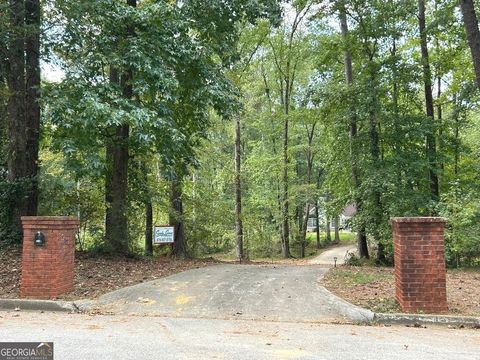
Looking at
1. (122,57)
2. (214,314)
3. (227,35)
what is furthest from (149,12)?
(214,314)

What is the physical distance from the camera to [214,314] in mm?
7176

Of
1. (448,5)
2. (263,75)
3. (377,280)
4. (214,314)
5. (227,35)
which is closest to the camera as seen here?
(214,314)

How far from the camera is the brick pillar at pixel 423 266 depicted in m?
6.73

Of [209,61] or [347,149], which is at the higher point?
[209,61]

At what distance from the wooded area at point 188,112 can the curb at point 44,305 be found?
139 inches

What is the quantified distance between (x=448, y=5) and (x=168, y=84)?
11599 millimetres

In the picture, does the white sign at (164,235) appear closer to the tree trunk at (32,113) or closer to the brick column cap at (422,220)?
the tree trunk at (32,113)

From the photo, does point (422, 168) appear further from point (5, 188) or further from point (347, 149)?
point (5, 188)

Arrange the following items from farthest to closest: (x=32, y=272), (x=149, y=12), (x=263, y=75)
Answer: (x=263, y=75), (x=149, y=12), (x=32, y=272)

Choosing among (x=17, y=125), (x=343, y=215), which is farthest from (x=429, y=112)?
(x=17, y=125)

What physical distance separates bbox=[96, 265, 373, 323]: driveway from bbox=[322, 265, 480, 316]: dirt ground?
323mm

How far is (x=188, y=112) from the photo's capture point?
13.9 meters

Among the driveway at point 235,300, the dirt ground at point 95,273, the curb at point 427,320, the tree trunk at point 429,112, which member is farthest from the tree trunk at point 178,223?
the curb at point 427,320

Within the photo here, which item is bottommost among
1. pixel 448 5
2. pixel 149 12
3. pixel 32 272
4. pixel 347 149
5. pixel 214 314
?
pixel 214 314
